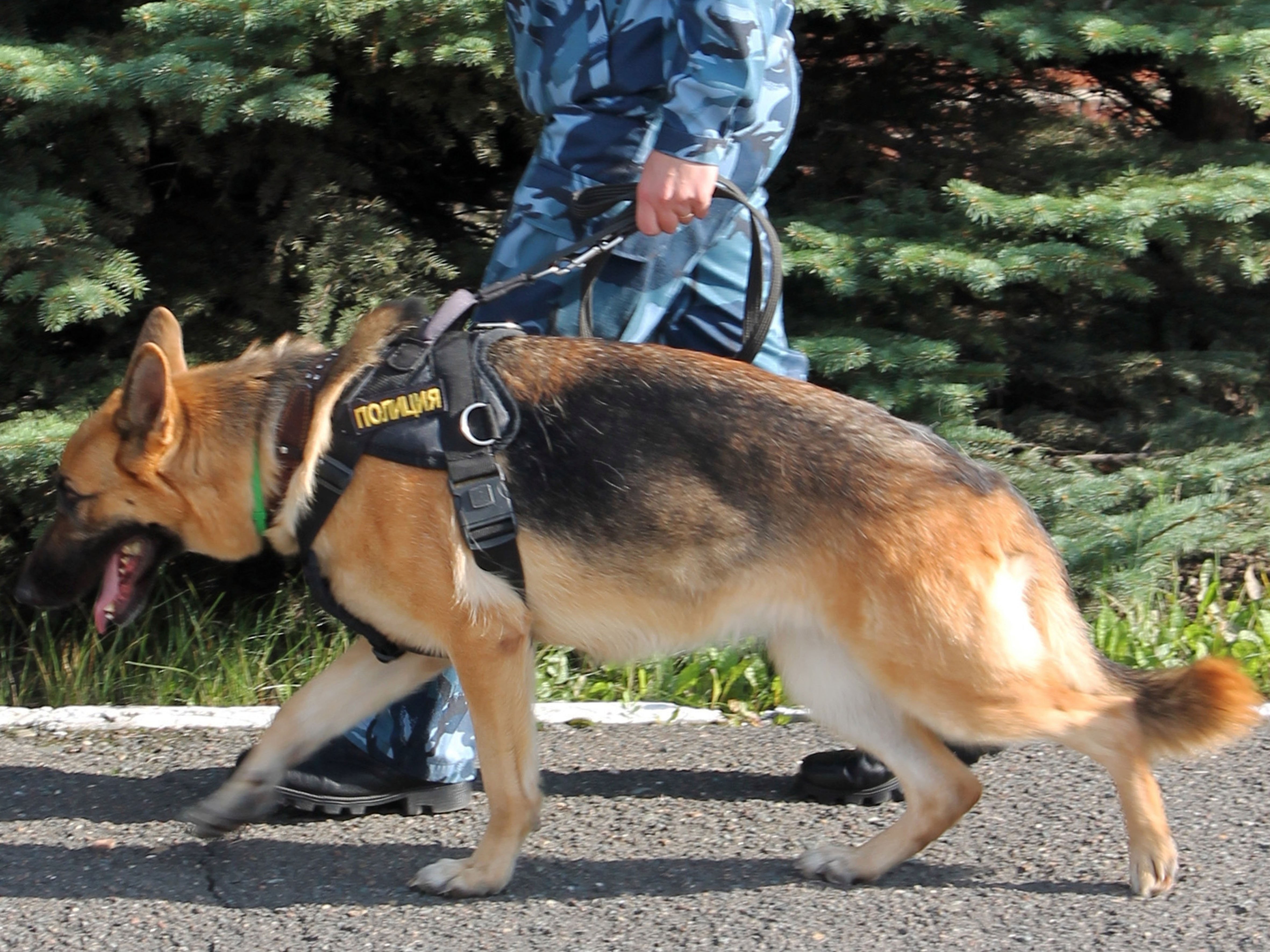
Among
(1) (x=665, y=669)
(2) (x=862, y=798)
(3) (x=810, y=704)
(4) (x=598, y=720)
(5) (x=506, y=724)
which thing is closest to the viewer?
(5) (x=506, y=724)

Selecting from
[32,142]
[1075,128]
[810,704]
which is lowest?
[810,704]

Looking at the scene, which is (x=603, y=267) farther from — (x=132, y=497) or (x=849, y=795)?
(x=849, y=795)

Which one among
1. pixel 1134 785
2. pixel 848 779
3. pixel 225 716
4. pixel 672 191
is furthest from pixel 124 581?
pixel 1134 785

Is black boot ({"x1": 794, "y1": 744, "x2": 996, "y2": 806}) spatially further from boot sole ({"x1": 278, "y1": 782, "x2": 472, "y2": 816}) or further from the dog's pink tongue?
the dog's pink tongue

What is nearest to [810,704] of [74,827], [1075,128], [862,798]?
[862,798]

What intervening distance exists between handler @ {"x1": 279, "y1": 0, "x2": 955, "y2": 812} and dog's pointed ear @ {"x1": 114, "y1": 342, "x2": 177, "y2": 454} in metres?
0.87

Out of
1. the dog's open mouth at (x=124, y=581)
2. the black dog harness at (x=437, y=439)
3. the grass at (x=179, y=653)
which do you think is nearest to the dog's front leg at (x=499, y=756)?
the black dog harness at (x=437, y=439)

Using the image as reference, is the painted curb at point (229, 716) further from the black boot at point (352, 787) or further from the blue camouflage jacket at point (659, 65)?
the blue camouflage jacket at point (659, 65)

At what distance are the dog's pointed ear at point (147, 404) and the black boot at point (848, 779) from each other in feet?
6.05

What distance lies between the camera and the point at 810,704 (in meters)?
3.13

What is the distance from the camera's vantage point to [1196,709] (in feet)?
9.18

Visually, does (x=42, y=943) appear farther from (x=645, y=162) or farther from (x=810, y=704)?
(x=645, y=162)

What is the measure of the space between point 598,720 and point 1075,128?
2.91 meters

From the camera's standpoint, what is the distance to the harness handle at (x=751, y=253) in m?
3.11
